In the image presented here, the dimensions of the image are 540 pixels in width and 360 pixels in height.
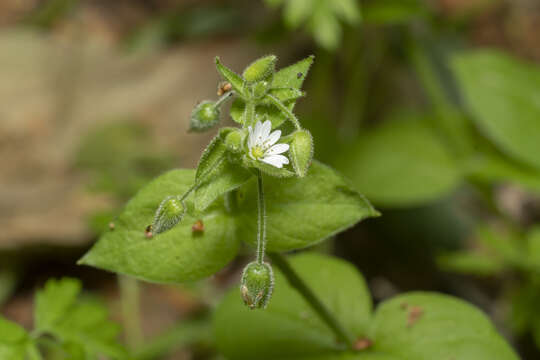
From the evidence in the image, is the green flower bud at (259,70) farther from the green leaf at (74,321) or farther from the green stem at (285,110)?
the green leaf at (74,321)

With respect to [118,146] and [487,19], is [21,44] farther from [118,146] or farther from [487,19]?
[487,19]

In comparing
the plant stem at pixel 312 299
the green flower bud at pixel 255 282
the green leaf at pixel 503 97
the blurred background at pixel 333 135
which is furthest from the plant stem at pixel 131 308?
the green leaf at pixel 503 97

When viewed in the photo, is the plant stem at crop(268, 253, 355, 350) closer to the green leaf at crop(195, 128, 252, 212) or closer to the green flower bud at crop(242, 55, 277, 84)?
the green leaf at crop(195, 128, 252, 212)

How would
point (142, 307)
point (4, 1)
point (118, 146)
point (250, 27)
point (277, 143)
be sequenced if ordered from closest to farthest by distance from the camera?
1. point (277, 143)
2. point (142, 307)
3. point (118, 146)
4. point (250, 27)
5. point (4, 1)

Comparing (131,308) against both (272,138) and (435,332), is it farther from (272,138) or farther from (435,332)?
(272,138)

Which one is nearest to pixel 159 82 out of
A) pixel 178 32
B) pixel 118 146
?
pixel 178 32

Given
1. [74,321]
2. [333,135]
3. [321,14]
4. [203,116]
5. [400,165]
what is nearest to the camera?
[203,116]

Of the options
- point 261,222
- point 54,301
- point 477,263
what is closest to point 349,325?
point 261,222

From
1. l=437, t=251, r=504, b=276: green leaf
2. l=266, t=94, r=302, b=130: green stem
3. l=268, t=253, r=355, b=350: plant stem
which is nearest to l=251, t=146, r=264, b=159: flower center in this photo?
l=266, t=94, r=302, b=130: green stem

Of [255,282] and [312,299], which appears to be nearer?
[255,282]
